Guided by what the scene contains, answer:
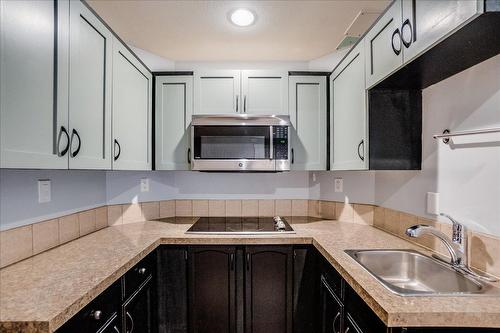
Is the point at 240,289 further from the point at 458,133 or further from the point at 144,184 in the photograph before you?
the point at 458,133

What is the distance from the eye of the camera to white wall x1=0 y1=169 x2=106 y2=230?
1.24m

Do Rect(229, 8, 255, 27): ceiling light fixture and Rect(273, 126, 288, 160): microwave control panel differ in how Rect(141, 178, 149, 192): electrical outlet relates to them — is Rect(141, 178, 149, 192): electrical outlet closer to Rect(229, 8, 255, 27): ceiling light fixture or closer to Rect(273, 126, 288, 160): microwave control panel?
Rect(273, 126, 288, 160): microwave control panel

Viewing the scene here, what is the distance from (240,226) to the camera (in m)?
2.11

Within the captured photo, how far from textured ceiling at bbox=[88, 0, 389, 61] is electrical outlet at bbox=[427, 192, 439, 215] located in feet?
3.65

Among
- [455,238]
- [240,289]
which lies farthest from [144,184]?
[455,238]

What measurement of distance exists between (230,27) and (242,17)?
15 cm

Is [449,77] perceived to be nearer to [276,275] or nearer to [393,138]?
[393,138]

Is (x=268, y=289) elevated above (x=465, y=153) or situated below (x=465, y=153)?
below

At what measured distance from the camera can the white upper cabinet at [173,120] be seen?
2141 millimetres

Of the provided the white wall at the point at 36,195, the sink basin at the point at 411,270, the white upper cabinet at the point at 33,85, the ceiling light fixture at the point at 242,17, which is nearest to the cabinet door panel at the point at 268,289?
the sink basin at the point at 411,270

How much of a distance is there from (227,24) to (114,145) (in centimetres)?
107

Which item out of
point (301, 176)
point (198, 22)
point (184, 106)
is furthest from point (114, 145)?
point (301, 176)

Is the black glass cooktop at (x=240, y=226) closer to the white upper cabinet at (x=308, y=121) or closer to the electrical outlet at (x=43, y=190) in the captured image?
the white upper cabinet at (x=308, y=121)

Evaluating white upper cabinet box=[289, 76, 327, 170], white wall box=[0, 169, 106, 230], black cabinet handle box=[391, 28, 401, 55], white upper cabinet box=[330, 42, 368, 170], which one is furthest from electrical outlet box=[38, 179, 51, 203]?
black cabinet handle box=[391, 28, 401, 55]
